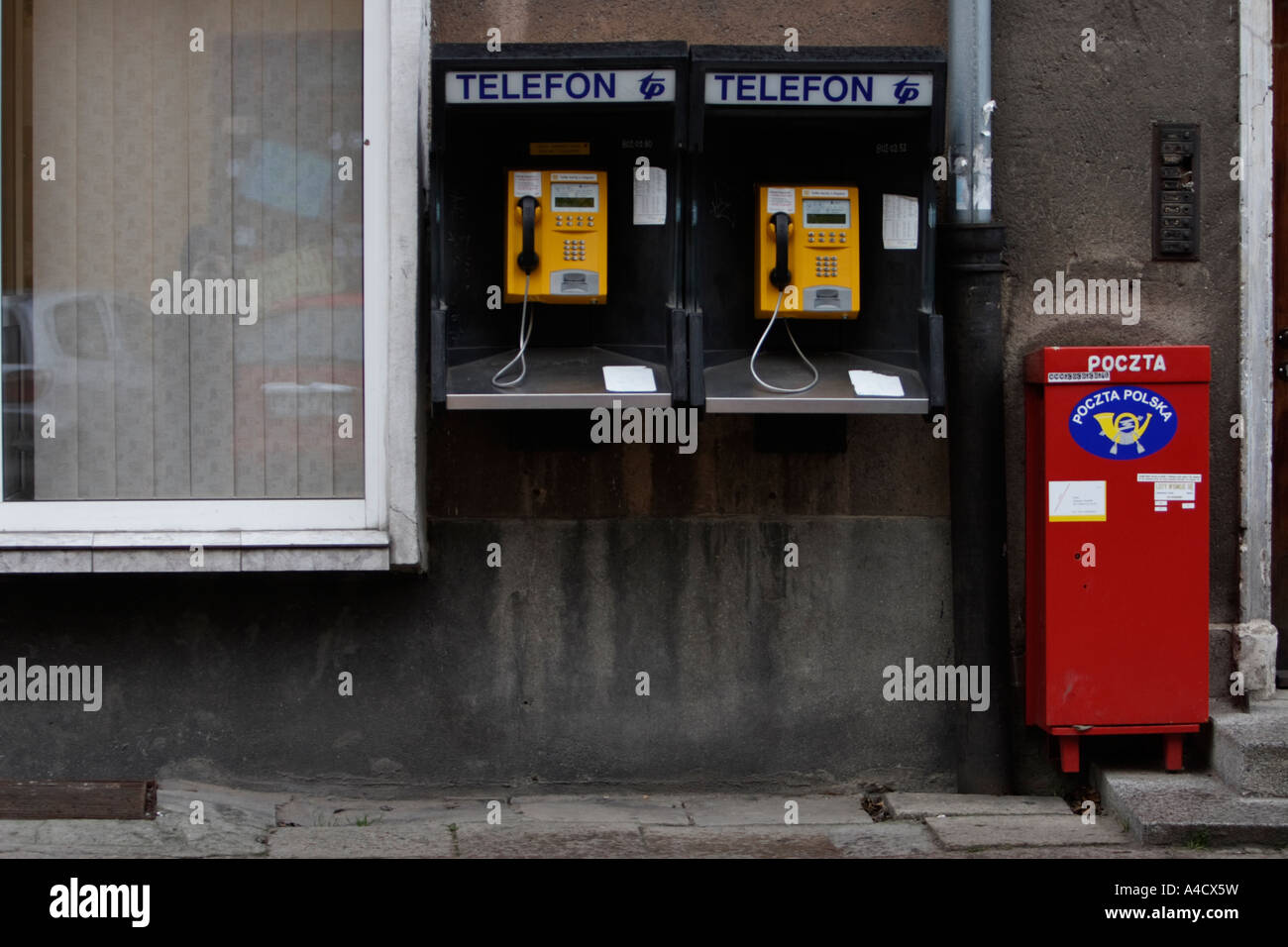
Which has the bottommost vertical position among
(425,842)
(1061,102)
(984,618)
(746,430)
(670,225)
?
(425,842)

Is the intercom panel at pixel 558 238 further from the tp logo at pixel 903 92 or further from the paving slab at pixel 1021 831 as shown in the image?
the paving slab at pixel 1021 831

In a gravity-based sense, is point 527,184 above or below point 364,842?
above

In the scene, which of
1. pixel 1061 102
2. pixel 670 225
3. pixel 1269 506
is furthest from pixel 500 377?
pixel 1269 506

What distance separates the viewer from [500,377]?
214 inches

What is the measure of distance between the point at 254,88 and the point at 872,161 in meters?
2.44

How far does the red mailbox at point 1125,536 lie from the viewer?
18.0 feet

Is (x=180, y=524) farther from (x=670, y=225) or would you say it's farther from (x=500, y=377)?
(x=670, y=225)

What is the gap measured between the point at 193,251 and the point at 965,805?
3.73m

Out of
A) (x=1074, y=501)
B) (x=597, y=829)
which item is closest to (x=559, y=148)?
(x=1074, y=501)

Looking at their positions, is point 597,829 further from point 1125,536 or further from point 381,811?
point 1125,536

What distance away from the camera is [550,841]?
5277 mm

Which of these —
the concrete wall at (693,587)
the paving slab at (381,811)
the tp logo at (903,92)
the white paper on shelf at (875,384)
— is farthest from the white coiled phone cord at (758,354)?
the paving slab at (381,811)

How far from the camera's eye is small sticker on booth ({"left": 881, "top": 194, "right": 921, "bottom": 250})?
18.2 ft

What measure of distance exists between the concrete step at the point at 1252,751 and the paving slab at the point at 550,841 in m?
2.26
